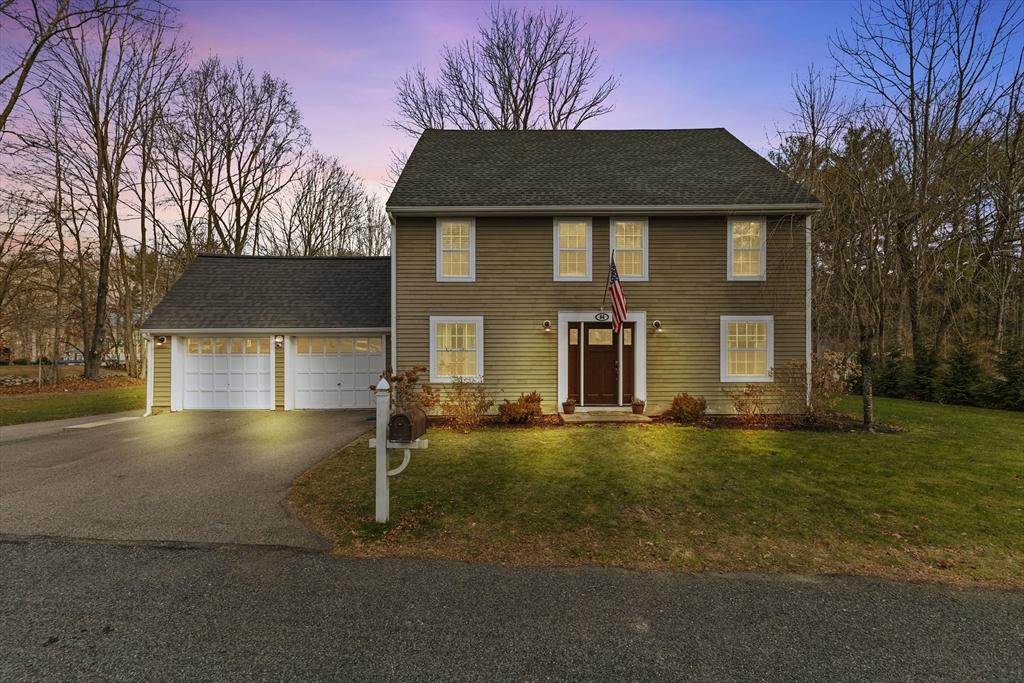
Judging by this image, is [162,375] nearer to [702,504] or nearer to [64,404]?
[64,404]

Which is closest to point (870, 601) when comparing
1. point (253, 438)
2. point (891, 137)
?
point (253, 438)

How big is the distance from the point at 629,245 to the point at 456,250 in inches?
175

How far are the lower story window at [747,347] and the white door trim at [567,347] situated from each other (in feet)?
6.62

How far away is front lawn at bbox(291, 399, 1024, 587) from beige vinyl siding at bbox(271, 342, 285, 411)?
5.54 meters

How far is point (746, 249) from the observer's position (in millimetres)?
11133

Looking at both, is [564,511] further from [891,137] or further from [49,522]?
[891,137]

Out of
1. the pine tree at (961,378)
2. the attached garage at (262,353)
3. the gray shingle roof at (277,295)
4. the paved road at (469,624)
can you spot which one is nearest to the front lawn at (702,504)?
the paved road at (469,624)

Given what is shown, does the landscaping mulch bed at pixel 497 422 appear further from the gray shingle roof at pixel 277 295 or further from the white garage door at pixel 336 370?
the gray shingle roof at pixel 277 295

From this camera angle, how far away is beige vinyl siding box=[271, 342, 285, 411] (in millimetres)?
12508

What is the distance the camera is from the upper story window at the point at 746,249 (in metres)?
11.1

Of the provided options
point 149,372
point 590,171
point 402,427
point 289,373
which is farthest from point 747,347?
point 149,372

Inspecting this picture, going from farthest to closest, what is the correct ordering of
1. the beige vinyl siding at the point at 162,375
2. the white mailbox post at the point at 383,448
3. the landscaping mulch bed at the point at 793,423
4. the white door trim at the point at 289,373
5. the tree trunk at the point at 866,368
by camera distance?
1. the white door trim at the point at 289,373
2. the beige vinyl siding at the point at 162,375
3. the landscaping mulch bed at the point at 793,423
4. the tree trunk at the point at 866,368
5. the white mailbox post at the point at 383,448

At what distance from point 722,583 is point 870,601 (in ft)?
3.32

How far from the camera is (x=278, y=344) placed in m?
12.5
